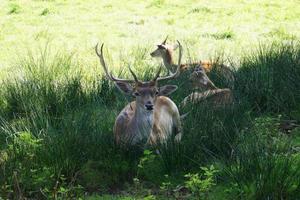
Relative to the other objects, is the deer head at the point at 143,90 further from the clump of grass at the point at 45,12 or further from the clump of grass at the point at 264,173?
the clump of grass at the point at 45,12

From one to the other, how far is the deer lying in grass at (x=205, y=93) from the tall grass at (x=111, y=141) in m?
0.14

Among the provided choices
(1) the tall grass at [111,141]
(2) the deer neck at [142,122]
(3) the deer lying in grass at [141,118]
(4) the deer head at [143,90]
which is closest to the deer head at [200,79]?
(1) the tall grass at [111,141]

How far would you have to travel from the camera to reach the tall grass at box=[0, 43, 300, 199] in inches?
208

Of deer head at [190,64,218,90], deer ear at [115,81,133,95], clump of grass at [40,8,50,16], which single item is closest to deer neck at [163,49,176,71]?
deer head at [190,64,218,90]

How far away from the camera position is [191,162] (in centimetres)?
602

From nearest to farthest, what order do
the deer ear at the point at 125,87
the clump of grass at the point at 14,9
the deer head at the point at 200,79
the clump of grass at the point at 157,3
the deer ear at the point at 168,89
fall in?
1. the deer ear at the point at 125,87
2. the deer ear at the point at 168,89
3. the deer head at the point at 200,79
4. the clump of grass at the point at 14,9
5. the clump of grass at the point at 157,3

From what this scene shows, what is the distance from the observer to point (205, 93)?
7.90 meters

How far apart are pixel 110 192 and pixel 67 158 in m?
0.50

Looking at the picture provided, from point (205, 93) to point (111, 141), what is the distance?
1929 millimetres

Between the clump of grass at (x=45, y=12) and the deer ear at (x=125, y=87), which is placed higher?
the deer ear at (x=125, y=87)

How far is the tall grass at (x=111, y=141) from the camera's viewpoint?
5281mm

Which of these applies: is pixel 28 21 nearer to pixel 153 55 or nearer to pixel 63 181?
pixel 153 55

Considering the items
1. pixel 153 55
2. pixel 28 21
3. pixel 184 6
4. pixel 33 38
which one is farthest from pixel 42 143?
pixel 184 6

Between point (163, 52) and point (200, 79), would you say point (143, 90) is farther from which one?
point (163, 52)
